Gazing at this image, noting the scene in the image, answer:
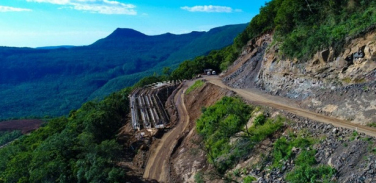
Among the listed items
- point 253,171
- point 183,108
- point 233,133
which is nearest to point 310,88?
point 233,133

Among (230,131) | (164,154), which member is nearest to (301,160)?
(230,131)

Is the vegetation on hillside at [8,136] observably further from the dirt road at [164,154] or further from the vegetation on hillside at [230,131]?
the vegetation on hillside at [230,131]

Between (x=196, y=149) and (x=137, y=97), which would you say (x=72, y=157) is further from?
(x=137, y=97)

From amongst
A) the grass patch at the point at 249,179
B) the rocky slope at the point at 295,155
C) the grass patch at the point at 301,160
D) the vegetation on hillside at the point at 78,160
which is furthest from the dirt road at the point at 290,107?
the vegetation on hillside at the point at 78,160

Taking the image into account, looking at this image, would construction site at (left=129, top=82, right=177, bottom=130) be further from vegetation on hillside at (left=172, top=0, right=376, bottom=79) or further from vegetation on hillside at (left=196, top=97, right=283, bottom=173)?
vegetation on hillside at (left=172, top=0, right=376, bottom=79)

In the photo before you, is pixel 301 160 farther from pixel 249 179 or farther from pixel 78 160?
pixel 78 160

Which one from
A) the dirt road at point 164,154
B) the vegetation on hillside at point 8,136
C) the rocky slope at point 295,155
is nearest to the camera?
the rocky slope at point 295,155
